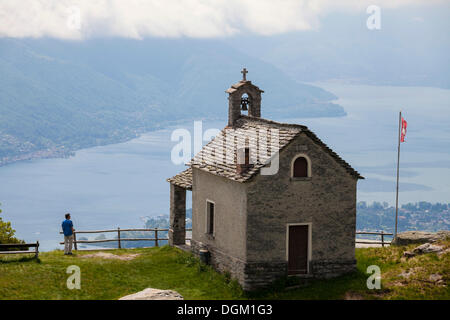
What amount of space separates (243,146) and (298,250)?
5303mm

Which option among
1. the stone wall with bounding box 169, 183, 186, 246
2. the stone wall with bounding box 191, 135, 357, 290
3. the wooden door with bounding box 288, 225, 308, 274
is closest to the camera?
the stone wall with bounding box 191, 135, 357, 290

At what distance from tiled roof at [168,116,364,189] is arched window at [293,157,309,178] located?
99 centimetres

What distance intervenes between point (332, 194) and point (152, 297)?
9.38 m

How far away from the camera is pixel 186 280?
28.6 metres

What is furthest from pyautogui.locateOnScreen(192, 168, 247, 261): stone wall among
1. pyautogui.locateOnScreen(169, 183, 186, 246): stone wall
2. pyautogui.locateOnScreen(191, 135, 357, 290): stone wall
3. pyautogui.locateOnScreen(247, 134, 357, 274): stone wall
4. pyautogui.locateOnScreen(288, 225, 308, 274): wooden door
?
pyautogui.locateOnScreen(169, 183, 186, 246): stone wall

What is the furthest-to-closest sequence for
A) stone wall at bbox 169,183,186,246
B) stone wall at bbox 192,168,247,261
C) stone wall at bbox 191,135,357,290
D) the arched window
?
stone wall at bbox 169,183,186,246, the arched window, stone wall at bbox 192,168,247,261, stone wall at bbox 191,135,357,290

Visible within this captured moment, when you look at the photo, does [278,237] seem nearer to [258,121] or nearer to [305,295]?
[305,295]

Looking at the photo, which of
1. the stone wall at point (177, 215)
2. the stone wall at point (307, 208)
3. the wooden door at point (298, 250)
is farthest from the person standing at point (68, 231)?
the wooden door at point (298, 250)

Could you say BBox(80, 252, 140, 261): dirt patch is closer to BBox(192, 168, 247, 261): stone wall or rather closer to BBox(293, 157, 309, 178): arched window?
BBox(192, 168, 247, 261): stone wall

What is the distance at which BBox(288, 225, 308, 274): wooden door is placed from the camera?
89.1 feet

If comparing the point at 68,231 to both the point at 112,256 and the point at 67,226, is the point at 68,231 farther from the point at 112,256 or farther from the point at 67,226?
the point at 112,256

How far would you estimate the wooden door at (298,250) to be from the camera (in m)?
27.2

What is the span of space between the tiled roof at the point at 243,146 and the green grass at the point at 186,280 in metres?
4.52

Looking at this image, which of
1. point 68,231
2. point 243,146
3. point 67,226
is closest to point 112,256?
point 68,231
